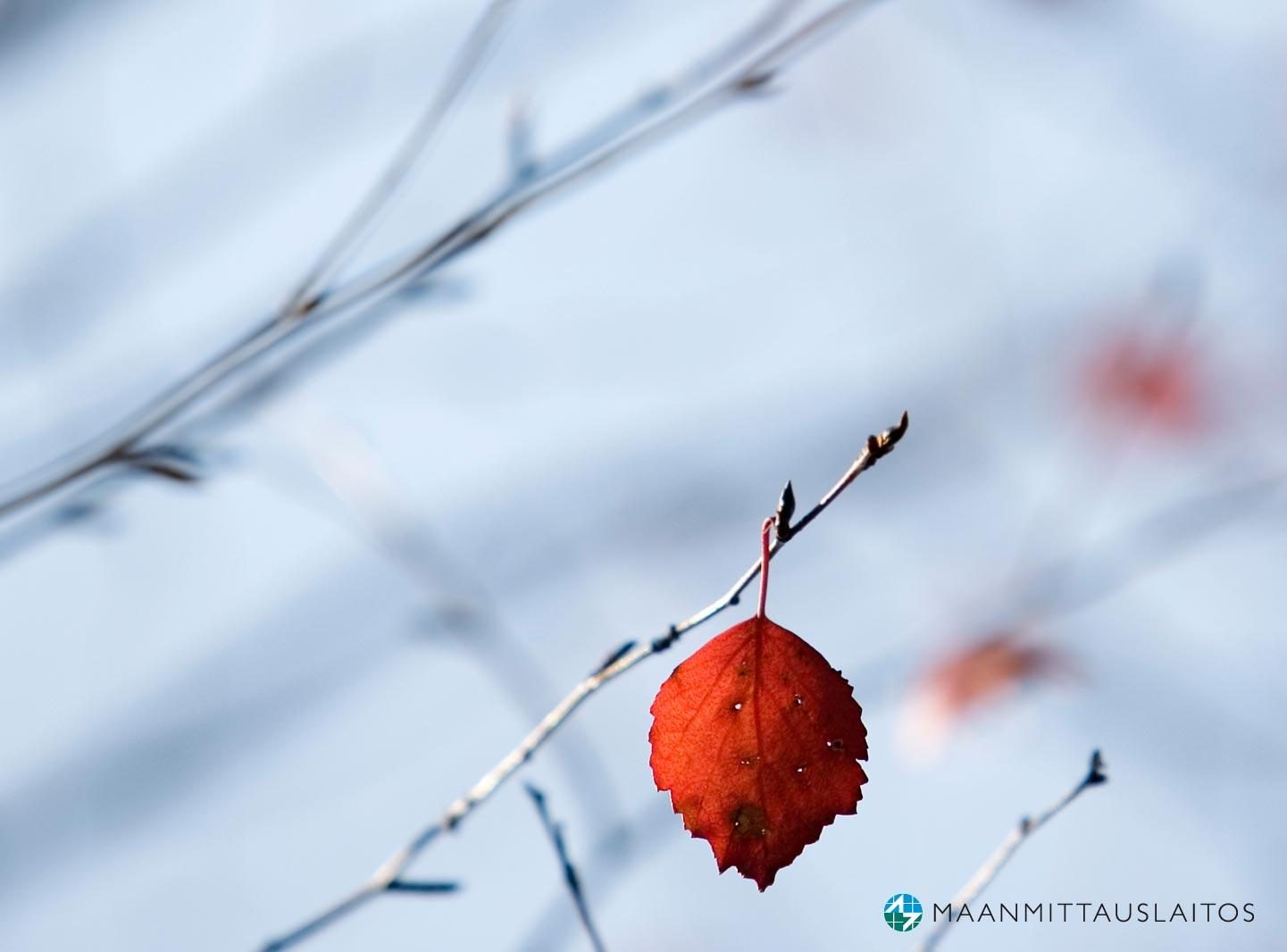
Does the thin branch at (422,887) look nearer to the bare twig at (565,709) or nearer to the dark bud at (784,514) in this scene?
the bare twig at (565,709)

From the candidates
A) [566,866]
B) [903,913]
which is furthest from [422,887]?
[903,913]

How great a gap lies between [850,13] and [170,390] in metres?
1.01

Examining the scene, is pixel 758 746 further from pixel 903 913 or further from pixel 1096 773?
pixel 903 913

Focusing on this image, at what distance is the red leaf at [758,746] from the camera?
1.12 m

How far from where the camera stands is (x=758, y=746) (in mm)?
1139

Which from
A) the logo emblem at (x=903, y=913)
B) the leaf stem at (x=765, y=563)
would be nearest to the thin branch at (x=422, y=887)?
the leaf stem at (x=765, y=563)

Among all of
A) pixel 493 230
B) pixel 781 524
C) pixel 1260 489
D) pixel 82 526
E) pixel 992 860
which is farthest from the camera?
pixel 1260 489

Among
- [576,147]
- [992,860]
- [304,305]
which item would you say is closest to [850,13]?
[576,147]

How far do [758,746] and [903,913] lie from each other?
114 centimetres

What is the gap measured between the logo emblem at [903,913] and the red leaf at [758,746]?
1041mm

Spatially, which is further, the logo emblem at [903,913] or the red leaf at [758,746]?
the logo emblem at [903,913]

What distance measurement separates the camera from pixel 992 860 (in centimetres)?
142

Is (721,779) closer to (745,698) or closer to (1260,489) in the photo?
(745,698)

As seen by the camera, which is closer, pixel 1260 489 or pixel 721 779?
pixel 721 779
